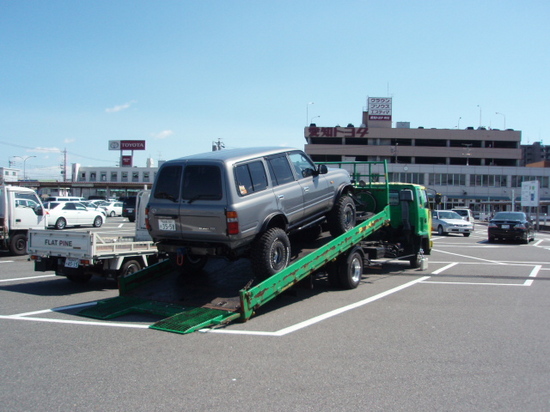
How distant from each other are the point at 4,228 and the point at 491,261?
15.8 meters

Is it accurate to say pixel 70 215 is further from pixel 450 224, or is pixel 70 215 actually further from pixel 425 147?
pixel 425 147

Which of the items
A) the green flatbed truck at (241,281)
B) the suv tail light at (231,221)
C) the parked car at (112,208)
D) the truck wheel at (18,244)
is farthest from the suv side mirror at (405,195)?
the parked car at (112,208)

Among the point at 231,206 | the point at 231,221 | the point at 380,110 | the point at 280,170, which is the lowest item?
the point at 231,221

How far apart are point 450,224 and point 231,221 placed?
920 inches

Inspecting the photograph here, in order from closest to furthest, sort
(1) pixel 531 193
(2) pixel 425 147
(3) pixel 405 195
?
(3) pixel 405 195 → (1) pixel 531 193 → (2) pixel 425 147

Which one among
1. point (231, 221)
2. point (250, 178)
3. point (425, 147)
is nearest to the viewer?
point (231, 221)

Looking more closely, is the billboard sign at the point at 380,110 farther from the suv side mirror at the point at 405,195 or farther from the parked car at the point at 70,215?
the suv side mirror at the point at 405,195

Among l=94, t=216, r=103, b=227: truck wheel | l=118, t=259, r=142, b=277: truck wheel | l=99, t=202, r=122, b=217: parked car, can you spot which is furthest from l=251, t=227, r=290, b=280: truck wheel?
l=99, t=202, r=122, b=217: parked car

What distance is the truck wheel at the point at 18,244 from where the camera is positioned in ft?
48.8

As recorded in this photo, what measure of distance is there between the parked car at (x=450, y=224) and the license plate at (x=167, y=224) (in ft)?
76.3

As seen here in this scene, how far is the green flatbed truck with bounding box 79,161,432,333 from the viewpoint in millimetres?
6711

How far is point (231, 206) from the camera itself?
673 centimetres

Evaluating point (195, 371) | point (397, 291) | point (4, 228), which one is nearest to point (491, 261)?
point (397, 291)

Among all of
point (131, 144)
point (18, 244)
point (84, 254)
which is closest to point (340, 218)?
point (84, 254)
